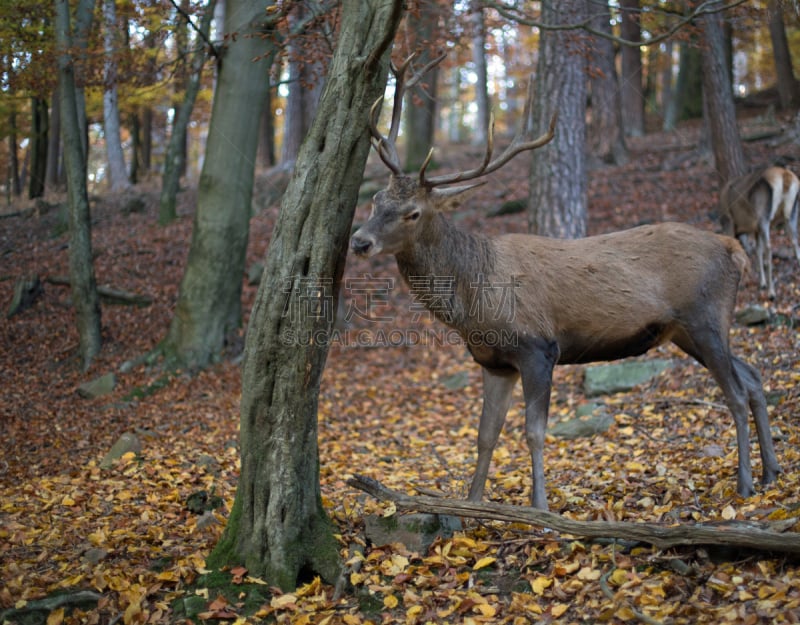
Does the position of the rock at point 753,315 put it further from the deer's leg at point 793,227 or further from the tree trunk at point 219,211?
the tree trunk at point 219,211

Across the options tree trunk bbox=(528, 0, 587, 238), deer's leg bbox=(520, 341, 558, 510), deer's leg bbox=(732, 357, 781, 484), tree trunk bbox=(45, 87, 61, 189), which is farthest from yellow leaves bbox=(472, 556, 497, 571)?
tree trunk bbox=(45, 87, 61, 189)

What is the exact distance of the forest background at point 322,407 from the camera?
178 inches

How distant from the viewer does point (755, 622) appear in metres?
3.67

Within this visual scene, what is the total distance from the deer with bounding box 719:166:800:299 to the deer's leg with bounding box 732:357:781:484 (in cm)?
504

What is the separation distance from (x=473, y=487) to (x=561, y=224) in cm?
572

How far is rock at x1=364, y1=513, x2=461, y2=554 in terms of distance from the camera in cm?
513

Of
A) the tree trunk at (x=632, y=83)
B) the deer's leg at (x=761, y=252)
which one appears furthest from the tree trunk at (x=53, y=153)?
the deer's leg at (x=761, y=252)

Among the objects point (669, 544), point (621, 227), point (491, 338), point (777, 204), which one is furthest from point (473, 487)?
point (621, 227)

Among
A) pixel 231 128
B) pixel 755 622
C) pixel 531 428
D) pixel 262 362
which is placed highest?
pixel 231 128

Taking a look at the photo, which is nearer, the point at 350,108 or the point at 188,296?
the point at 350,108

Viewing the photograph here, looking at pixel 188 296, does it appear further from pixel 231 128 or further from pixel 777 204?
pixel 777 204

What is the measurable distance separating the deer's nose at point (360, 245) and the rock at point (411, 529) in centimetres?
194

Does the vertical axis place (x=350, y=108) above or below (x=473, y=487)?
above

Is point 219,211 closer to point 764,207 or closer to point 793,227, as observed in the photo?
point 764,207
